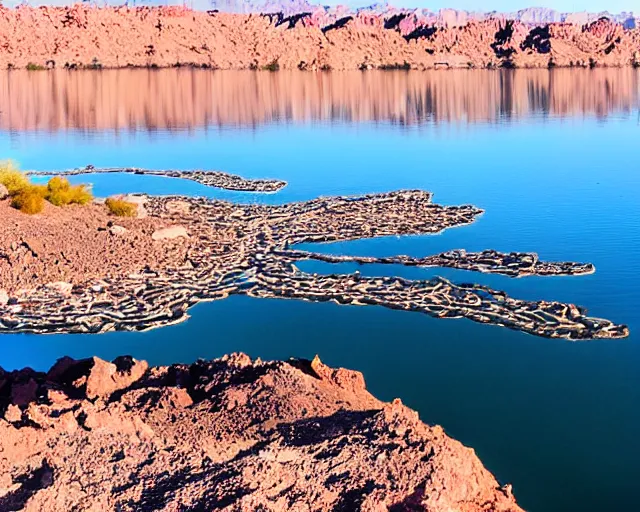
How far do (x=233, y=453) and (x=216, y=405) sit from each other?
84cm

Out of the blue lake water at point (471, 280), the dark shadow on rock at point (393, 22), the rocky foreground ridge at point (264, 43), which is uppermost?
the dark shadow on rock at point (393, 22)

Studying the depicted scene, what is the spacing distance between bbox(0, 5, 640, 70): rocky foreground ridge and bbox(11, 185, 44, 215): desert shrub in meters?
67.6

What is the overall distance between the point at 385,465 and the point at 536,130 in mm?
33138

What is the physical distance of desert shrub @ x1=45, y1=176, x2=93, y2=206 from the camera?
1873cm

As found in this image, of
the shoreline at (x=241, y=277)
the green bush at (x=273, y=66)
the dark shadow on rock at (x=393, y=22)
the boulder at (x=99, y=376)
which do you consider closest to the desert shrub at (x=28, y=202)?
the shoreline at (x=241, y=277)

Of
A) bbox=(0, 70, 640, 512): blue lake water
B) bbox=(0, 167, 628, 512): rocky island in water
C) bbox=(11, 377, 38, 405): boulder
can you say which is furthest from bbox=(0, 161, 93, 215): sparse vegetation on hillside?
bbox=(11, 377, 38, 405): boulder

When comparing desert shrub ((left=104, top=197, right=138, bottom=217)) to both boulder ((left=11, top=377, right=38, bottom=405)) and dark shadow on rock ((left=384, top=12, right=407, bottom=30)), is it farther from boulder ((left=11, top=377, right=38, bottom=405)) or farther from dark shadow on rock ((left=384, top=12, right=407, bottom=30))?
dark shadow on rock ((left=384, top=12, right=407, bottom=30))

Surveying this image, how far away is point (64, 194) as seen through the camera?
18766 mm

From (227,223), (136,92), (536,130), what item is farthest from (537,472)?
(136,92)

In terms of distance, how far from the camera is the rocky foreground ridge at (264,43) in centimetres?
8806

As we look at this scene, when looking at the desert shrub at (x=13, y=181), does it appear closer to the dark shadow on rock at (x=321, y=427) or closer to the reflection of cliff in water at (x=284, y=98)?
the dark shadow on rock at (x=321, y=427)

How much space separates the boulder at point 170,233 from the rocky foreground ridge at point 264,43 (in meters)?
70.0

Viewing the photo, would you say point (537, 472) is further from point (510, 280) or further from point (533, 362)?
point (510, 280)

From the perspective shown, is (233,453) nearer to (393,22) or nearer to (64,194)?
(64,194)
